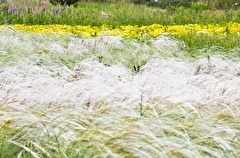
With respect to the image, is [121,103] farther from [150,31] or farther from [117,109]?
[150,31]

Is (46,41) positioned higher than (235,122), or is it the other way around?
(235,122)

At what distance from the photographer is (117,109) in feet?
9.41

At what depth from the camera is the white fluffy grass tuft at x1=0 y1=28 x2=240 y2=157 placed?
84.5 inches

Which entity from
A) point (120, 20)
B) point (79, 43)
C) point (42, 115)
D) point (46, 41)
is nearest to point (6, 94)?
point (42, 115)

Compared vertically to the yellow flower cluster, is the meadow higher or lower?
higher

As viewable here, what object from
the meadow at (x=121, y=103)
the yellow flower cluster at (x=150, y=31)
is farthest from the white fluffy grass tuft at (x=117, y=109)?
the yellow flower cluster at (x=150, y=31)

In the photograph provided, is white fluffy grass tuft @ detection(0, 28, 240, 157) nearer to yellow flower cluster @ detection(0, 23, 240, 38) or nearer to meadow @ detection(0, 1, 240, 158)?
meadow @ detection(0, 1, 240, 158)

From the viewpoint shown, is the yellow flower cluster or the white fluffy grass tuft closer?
the white fluffy grass tuft

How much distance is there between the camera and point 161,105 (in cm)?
309

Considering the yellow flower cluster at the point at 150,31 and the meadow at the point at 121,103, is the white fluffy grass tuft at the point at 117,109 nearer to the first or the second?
the meadow at the point at 121,103

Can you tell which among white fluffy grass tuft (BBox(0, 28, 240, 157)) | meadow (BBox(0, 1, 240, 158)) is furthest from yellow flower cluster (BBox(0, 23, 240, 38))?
white fluffy grass tuft (BBox(0, 28, 240, 157))

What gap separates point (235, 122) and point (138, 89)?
991 mm

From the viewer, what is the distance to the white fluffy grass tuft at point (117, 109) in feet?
7.04

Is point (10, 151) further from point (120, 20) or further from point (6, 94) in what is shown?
point (120, 20)
